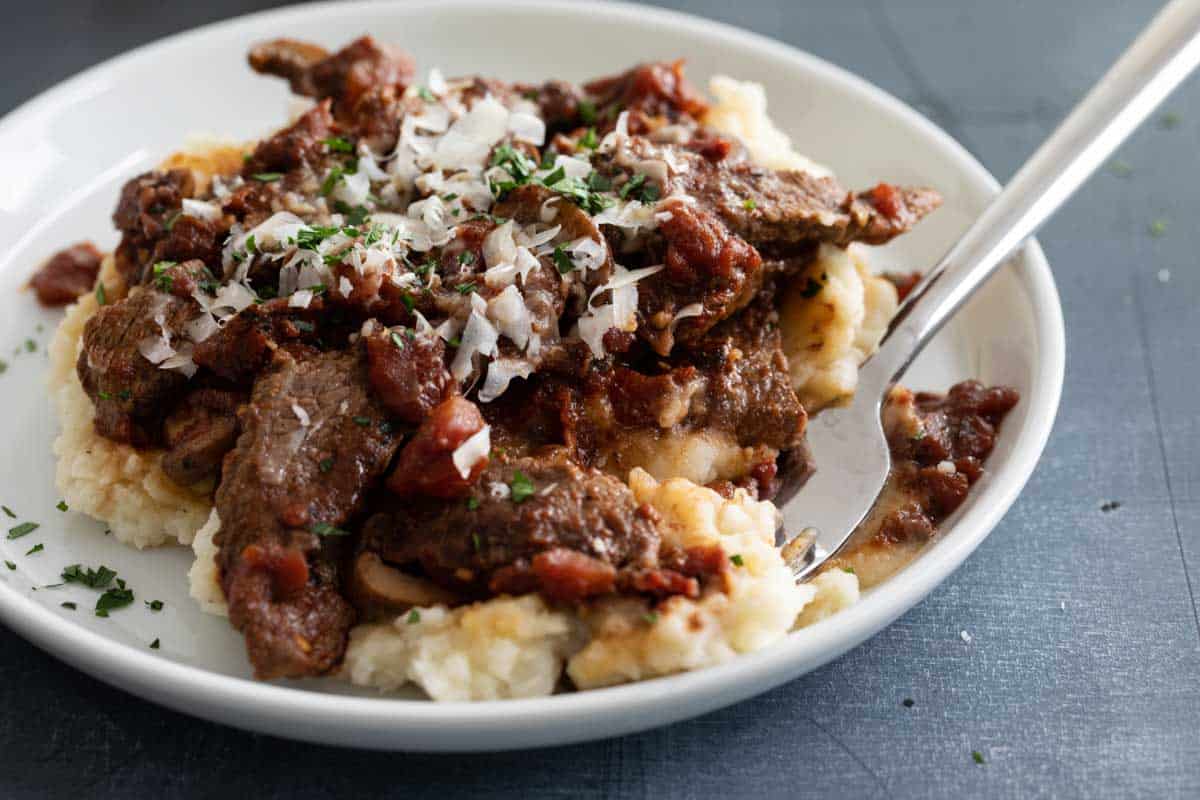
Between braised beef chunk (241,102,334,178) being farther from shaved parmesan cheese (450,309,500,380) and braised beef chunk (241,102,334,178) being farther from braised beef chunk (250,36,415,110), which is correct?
shaved parmesan cheese (450,309,500,380)

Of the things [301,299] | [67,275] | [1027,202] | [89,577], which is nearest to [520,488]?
[301,299]

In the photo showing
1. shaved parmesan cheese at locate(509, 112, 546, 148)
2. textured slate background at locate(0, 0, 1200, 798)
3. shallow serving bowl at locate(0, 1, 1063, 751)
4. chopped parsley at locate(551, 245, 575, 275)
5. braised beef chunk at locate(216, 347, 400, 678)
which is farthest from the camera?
shaved parmesan cheese at locate(509, 112, 546, 148)

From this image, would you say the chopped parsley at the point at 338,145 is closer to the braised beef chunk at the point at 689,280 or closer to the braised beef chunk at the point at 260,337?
the braised beef chunk at the point at 260,337

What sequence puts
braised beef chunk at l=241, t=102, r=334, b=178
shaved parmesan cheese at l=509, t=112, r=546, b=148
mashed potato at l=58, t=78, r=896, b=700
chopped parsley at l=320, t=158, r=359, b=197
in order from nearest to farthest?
mashed potato at l=58, t=78, r=896, b=700, chopped parsley at l=320, t=158, r=359, b=197, braised beef chunk at l=241, t=102, r=334, b=178, shaved parmesan cheese at l=509, t=112, r=546, b=148

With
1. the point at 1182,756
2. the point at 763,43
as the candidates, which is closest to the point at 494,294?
the point at 1182,756

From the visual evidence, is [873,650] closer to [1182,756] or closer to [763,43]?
[1182,756]

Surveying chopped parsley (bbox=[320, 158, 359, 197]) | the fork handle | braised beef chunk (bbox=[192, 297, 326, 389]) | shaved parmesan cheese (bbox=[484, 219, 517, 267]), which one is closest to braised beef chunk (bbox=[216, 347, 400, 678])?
braised beef chunk (bbox=[192, 297, 326, 389])
